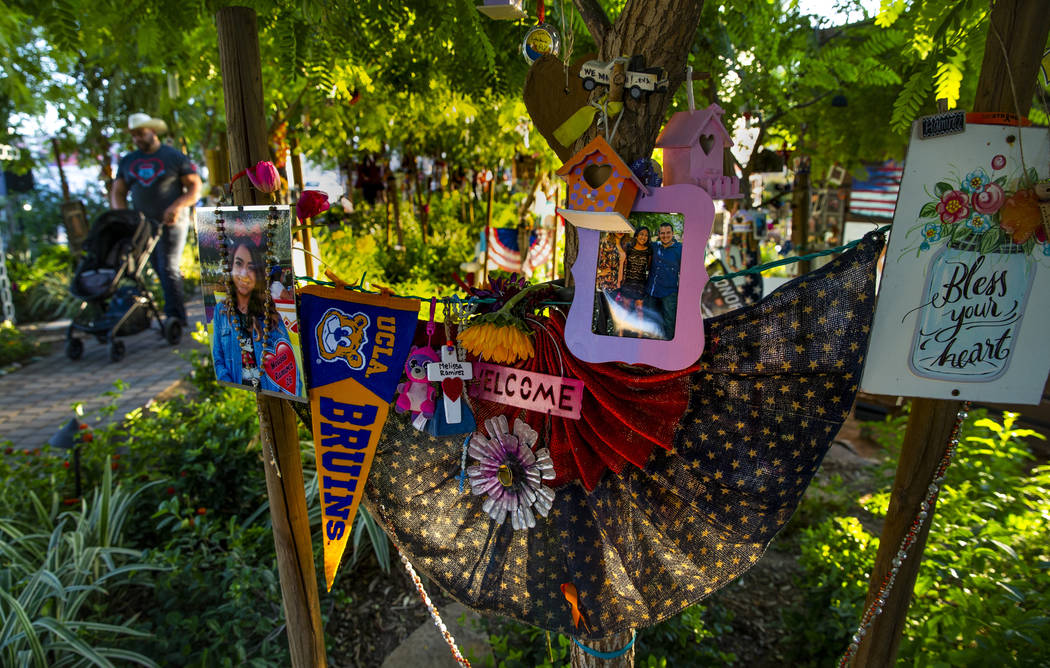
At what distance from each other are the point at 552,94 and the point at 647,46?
0.23 metres

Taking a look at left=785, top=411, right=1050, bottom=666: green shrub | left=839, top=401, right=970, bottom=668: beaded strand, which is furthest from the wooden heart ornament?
left=785, top=411, right=1050, bottom=666: green shrub

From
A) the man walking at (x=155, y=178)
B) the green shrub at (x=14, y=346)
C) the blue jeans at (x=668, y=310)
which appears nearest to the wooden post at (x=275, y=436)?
the blue jeans at (x=668, y=310)

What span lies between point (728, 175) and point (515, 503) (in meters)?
0.92

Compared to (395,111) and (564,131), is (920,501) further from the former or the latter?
(395,111)

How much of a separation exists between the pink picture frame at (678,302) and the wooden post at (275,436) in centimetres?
84

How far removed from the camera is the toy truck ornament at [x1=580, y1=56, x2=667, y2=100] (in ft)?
4.13

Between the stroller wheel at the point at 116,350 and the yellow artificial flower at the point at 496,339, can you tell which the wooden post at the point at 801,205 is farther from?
the stroller wheel at the point at 116,350

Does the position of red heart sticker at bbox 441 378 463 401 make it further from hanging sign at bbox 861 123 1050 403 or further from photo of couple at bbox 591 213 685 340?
hanging sign at bbox 861 123 1050 403

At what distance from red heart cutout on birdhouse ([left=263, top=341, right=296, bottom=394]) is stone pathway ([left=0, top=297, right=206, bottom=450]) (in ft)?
11.1

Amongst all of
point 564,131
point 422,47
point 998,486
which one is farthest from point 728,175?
point 998,486

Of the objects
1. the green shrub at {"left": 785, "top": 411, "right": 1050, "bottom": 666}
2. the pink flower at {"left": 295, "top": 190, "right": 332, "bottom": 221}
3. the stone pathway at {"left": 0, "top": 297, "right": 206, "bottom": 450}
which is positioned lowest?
the stone pathway at {"left": 0, "top": 297, "right": 206, "bottom": 450}

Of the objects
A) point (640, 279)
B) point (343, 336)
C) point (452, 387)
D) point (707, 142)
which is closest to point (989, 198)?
point (707, 142)

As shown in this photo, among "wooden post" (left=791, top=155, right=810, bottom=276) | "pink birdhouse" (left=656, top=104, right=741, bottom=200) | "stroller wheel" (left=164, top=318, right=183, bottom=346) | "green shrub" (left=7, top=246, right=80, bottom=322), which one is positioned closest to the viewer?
"pink birdhouse" (left=656, top=104, right=741, bottom=200)

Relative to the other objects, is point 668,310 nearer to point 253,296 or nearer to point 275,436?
point 253,296
